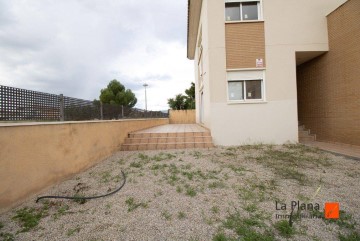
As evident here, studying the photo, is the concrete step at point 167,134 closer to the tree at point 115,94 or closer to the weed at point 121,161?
the weed at point 121,161

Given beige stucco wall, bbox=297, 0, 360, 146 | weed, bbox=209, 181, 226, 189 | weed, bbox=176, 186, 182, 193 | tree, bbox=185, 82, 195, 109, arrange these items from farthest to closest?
tree, bbox=185, 82, 195, 109 → beige stucco wall, bbox=297, 0, 360, 146 → weed, bbox=209, 181, 226, 189 → weed, bbox=176, 186, 182, 193

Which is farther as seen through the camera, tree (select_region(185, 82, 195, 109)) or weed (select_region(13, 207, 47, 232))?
tree (select_region(185, 82, 195, 109))

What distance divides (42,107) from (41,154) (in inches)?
39.3

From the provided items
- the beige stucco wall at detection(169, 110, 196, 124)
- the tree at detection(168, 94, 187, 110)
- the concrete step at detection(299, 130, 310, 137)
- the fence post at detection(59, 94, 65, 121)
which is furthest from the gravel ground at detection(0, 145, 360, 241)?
the tree at detection(168, 94, 187, 110)

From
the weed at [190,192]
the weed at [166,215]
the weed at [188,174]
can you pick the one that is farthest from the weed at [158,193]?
the weed at [188,174]

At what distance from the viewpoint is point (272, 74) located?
7.54 m

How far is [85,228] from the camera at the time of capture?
2.49 metres

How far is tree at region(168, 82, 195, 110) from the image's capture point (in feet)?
123

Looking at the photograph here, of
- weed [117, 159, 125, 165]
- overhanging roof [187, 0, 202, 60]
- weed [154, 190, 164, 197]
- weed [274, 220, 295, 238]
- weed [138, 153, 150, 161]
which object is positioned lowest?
weed [274, 220, 295, 238]

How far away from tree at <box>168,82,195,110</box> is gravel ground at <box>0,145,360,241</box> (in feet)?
105

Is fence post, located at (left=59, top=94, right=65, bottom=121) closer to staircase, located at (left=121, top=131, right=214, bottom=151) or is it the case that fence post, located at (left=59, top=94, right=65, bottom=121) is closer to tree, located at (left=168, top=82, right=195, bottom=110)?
staircase, located at (left=121, top=131, right=214, bottom=151)

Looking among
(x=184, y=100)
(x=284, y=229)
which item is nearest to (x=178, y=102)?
(x=184, y=100)

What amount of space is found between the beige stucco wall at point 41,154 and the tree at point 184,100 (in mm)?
31584

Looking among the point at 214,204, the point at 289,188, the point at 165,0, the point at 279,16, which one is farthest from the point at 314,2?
the point at 214,204
